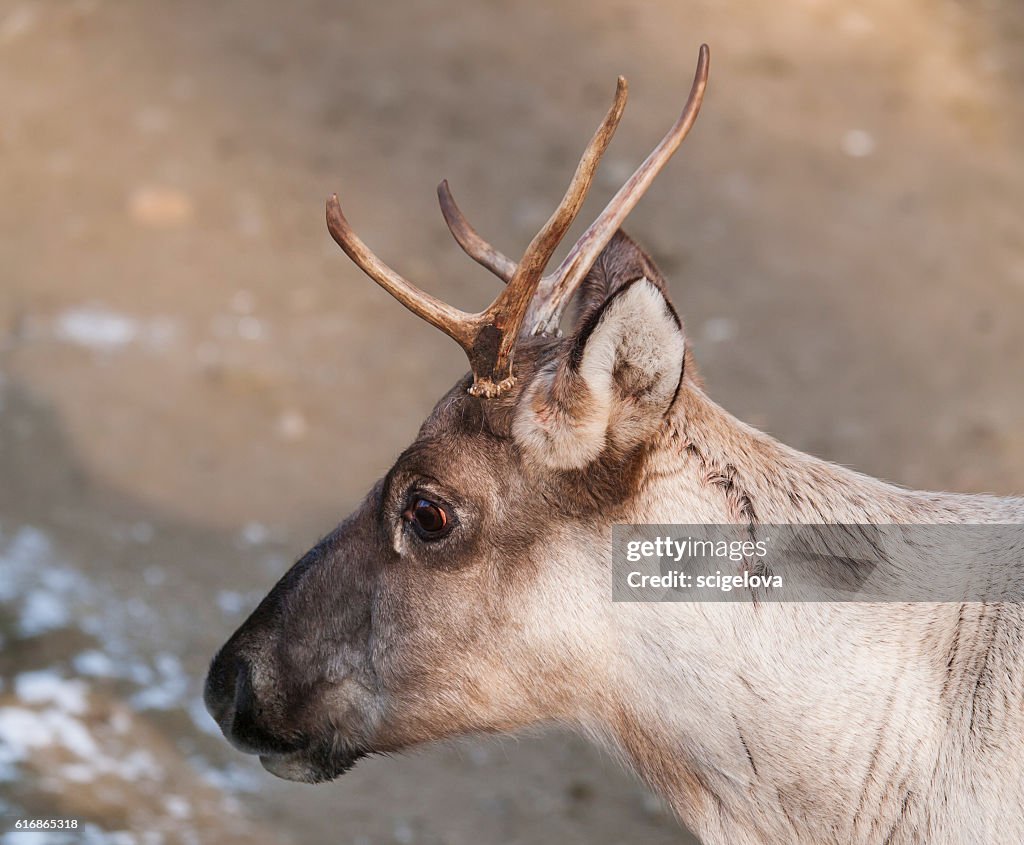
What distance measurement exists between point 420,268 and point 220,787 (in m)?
3.41

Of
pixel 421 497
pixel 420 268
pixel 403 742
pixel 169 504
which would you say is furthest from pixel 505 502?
pixel 420 268

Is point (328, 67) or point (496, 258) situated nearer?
point (496, 258)

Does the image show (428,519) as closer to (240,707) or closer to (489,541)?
(489,541)

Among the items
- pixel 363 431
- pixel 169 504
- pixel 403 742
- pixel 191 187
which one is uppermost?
pixel 191 187

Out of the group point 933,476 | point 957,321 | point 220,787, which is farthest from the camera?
point 957,321

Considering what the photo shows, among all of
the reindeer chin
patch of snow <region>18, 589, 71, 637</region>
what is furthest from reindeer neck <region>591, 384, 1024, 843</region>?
patch of snow <region>18, 589, 71, 637</region>

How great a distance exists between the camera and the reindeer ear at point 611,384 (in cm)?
257

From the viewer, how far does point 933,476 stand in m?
6.29

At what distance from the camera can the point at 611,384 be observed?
2.68m

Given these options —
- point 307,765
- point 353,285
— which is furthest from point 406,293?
point 353,285

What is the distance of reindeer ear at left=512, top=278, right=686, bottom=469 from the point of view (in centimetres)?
257

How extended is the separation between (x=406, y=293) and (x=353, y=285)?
4459mm

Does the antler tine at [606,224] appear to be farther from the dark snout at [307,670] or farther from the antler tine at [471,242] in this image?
the dark snout at [307,670]

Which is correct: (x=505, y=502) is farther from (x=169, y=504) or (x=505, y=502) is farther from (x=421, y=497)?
(x=169, y=504)
